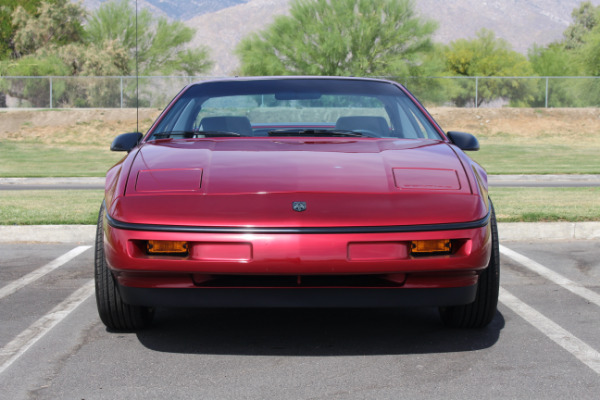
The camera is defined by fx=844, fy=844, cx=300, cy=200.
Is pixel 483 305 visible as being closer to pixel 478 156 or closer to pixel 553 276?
pixel 553 276

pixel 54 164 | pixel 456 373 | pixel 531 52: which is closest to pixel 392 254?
pixel 456 373

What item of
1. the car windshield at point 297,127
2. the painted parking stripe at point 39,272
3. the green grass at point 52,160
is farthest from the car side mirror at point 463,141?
the green grass at point 52,160

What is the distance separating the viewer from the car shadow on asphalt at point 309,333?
4359mm

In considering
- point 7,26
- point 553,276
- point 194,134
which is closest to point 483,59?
point 7,26

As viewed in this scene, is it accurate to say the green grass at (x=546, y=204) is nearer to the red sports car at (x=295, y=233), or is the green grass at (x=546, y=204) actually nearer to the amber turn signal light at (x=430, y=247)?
the red sports car at (x=295, y=233)

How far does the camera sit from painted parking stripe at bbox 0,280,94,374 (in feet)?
13.8

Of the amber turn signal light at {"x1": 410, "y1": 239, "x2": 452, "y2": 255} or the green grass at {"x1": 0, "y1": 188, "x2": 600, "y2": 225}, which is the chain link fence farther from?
the amber turn signal light at {"x1": 410, "y1": 239, "x2": 452, "y2": 255}

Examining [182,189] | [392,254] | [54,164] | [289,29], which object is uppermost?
[289,29]

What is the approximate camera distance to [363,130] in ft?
17.7

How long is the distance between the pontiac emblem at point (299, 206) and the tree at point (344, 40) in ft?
127

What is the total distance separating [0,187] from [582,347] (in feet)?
45.0

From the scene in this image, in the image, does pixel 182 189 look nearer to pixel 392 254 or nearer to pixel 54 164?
pixel 392 254

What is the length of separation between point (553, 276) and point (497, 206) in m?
4.00

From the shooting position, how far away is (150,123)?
36969mm
